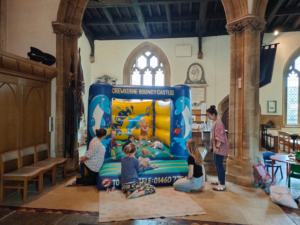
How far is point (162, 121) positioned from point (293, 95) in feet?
23.6

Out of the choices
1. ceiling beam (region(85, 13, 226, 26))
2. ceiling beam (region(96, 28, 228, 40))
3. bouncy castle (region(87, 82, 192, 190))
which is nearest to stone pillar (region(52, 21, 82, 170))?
bouncy castle (region(87, 82, 192, 190))

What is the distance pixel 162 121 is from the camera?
523 centimetres

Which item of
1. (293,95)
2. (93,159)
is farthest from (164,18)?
(93,159)

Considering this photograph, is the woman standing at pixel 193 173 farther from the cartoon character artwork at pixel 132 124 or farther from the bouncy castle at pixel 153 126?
the cartoon character artwork at pixel 132 124

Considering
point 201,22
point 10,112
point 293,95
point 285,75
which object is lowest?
point 10,112

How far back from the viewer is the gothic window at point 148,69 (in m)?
10.5

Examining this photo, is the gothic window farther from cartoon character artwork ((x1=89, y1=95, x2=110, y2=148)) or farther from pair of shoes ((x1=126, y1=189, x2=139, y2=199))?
pair of shoes ((x1=126, y1=189, x2=139, y2=199))

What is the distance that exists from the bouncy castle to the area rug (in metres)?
0.39

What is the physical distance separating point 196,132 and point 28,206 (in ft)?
17.3

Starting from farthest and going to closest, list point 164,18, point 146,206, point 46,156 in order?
point 164,18 < point 46,156 < point 146,206

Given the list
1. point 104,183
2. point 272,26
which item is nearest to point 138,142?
point 104,183

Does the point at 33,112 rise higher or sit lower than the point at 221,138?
higher

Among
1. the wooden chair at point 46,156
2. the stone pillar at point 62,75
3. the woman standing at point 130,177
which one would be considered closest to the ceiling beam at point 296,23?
the stone pillar at point 62,75

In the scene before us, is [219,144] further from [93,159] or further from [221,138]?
[93,159]
